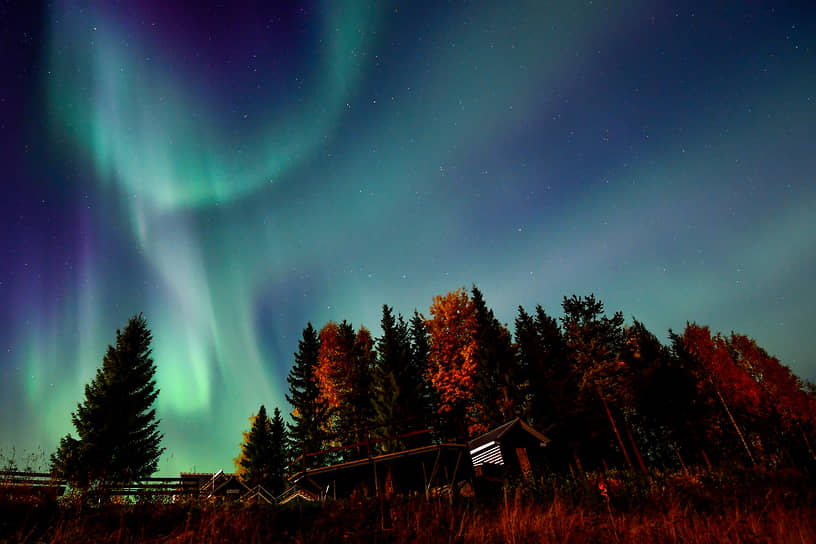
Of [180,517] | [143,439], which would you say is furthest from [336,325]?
[180,517]

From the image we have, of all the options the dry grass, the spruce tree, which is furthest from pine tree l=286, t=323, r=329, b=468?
the dry grass

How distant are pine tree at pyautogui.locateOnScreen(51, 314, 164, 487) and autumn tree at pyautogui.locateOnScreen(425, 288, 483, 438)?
21.1 metres

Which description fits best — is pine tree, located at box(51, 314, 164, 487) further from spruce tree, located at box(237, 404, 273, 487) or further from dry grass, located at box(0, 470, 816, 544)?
dry grass, located at box(0, 470, 816, 544)

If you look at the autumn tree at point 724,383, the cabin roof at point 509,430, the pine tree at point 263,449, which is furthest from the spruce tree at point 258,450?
the autumn tree at point 724,383

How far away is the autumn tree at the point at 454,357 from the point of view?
31062mm

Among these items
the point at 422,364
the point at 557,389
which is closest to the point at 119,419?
the point at 422,364

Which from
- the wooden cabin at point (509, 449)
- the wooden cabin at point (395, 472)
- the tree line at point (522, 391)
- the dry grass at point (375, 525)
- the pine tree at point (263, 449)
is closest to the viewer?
the dry grass at point (375, 525)

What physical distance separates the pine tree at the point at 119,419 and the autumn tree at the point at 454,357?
21087 millimetres

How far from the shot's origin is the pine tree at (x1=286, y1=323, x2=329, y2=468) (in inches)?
1350

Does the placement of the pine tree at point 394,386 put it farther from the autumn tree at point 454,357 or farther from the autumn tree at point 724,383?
the autumn tree at point 724,383

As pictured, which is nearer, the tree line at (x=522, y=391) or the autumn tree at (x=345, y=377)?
the tree line at (x=522, y=391)

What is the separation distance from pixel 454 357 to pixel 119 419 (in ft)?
79.2

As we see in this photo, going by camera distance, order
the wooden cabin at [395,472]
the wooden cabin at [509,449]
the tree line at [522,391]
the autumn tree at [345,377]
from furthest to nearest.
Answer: the autumn tree at [345,377], the tree line at [522,391], the wooden cabin at [509,449], the wooden cabin at [395,472]

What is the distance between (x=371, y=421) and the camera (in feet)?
108
